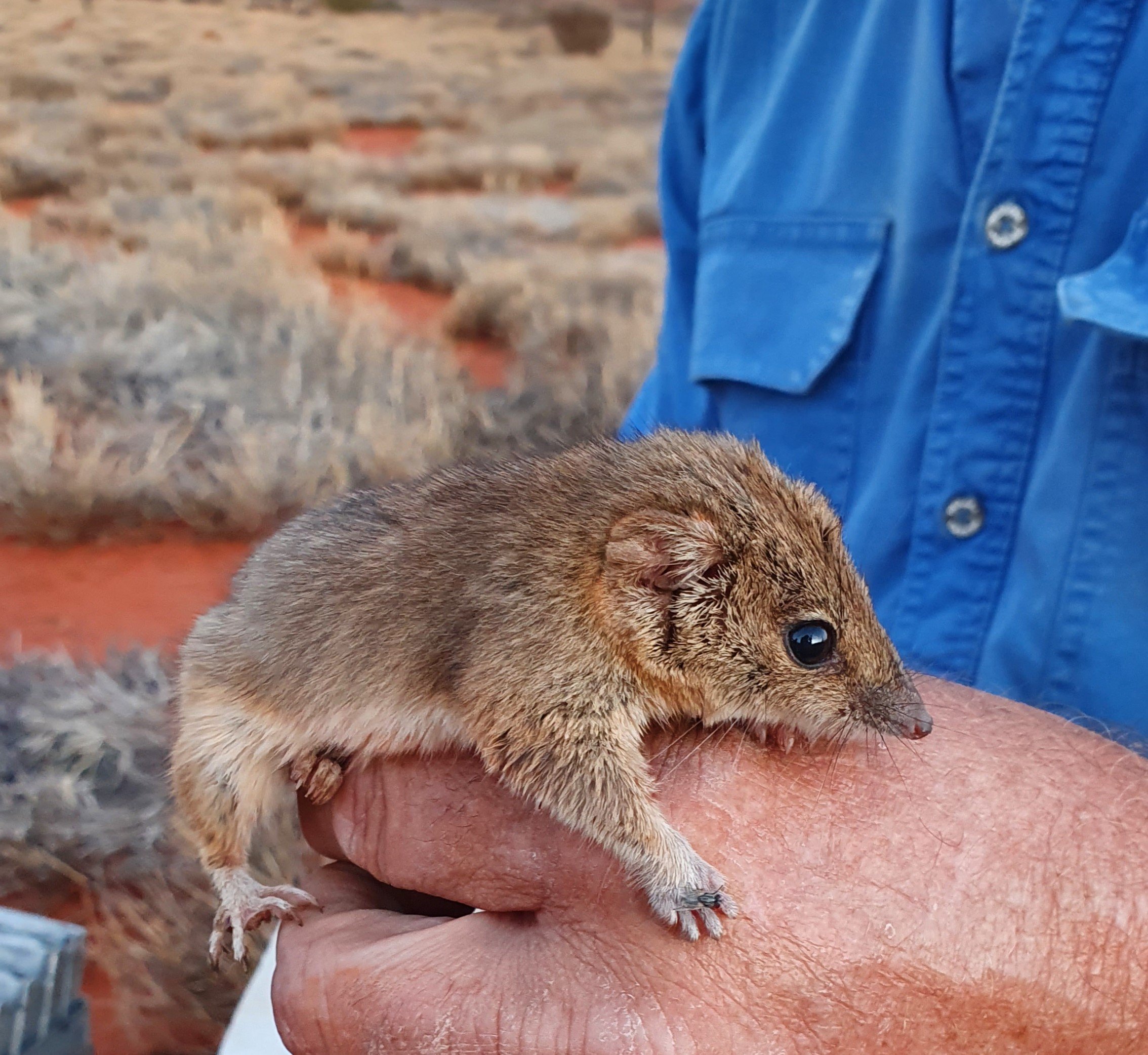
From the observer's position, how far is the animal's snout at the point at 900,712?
1.66 metres

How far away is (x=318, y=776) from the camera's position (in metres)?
1.93

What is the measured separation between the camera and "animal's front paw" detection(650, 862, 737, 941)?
4.89 ft

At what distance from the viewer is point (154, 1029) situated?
105 inches

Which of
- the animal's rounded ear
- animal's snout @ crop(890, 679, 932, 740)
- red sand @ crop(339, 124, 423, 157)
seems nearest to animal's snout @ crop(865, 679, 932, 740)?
animal's snout @ crop(890, 679, 932, 740)

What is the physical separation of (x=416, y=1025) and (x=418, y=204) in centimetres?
241

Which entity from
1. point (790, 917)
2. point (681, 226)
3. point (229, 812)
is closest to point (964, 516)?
point (790, 917)

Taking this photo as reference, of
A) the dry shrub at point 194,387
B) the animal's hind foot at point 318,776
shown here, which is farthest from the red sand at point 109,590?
the animal's hind foot at point 318,776

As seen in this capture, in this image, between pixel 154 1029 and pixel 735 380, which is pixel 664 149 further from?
pixel 154 1029

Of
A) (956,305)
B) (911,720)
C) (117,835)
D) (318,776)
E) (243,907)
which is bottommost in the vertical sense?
(117,835)

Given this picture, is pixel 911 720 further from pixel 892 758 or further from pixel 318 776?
pixel 318 776

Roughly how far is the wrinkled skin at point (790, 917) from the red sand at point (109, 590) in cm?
94

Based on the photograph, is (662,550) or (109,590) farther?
(109,590)

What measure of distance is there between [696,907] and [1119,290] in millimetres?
1323

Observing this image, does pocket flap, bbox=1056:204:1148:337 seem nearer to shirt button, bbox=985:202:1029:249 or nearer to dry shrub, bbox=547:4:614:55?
shirt button, bbox=985:202:1029:249
